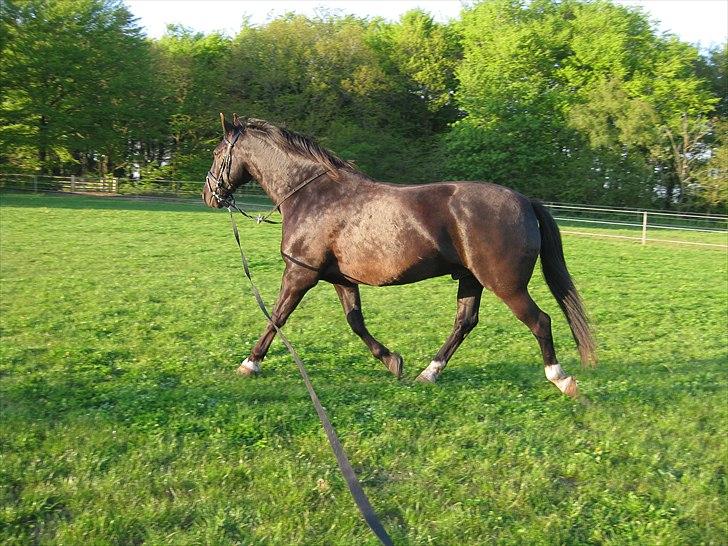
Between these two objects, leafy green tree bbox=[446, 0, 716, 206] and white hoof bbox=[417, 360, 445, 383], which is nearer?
white hoof bbox=[417, 360, 445, 383]

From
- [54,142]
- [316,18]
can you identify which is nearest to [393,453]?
[54,142]

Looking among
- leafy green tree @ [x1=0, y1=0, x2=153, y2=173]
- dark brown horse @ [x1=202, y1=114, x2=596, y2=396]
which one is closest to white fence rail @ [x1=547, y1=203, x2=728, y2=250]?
dark brown horse @ [x1=202, y1=114, x2=596, y2=396]

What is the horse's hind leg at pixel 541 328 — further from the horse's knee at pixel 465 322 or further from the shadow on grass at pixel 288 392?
the horse's knee at pixel 465 322

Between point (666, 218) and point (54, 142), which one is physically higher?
point (54, 142)

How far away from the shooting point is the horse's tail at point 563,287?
6004mm

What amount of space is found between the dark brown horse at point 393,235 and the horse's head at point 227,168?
1cm

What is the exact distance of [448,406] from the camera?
5.44 meters

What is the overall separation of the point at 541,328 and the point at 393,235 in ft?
5.22

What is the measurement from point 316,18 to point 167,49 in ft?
42.3

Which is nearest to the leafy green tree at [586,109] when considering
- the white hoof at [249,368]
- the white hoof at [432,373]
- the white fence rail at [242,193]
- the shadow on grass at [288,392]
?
the white fence rail at [242,193]

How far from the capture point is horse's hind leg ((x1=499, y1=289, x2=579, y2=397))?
5.64 meters

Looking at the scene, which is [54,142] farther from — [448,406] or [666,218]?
[448,406]

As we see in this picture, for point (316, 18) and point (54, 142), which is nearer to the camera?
point (54, 142)

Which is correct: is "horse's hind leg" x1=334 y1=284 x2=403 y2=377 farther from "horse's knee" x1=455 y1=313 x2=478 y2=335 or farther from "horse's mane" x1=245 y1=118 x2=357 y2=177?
"horse's mane" x1=245 y1=118 x2=357 y2=177
